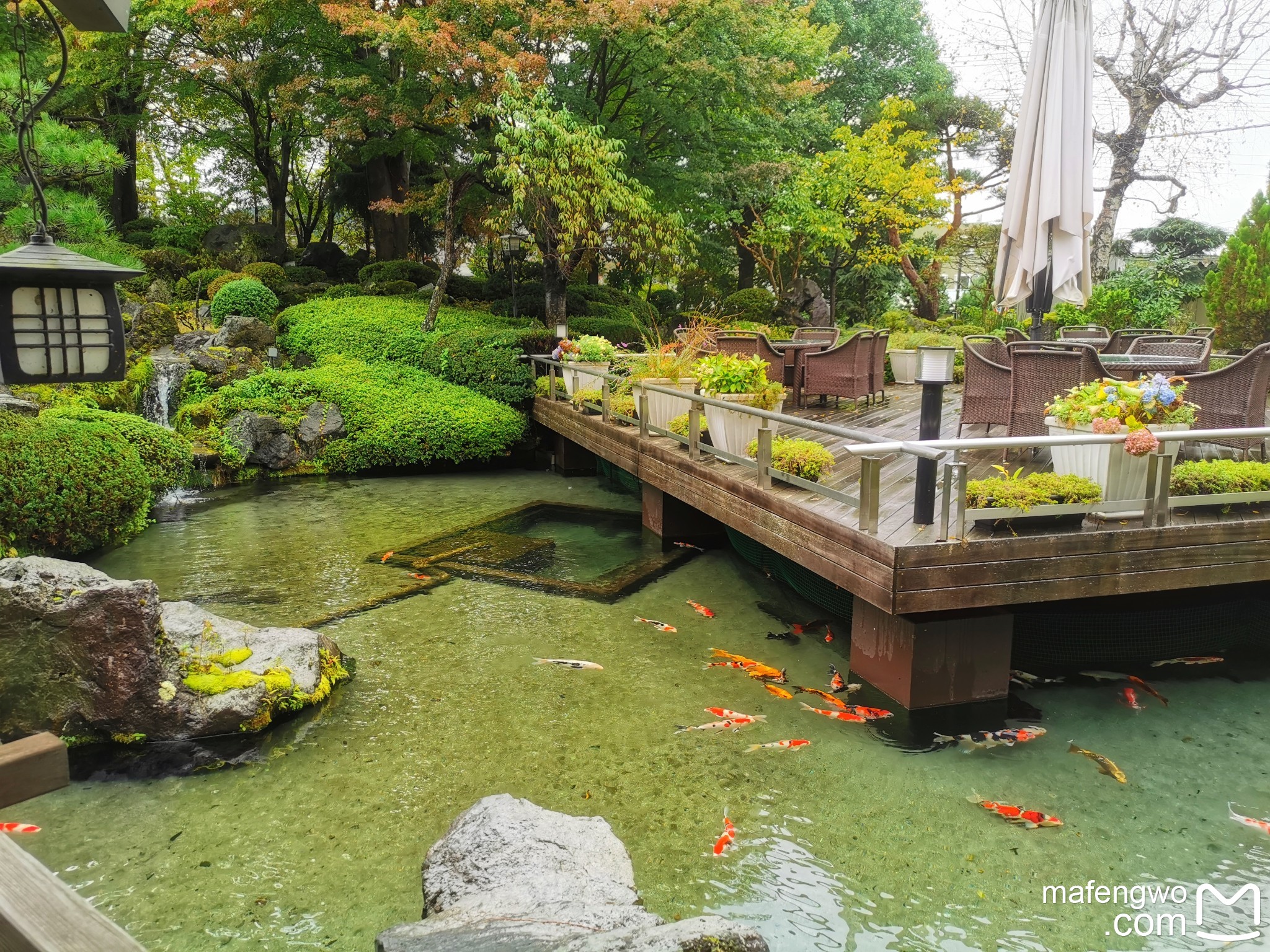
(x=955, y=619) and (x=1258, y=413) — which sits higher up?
(x=1258, y=413)

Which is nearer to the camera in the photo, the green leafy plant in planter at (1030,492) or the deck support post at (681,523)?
the green leafy plant in planter at (1030,492)

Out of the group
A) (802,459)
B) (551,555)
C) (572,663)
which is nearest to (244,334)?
(551,555)

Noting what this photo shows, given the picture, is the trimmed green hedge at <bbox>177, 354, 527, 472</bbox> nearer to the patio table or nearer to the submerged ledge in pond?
the submerged ledge in pond

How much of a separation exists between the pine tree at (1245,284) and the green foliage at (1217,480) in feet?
39.4

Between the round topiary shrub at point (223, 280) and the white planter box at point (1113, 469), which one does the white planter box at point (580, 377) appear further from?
the round topiary shrub at point (223, 280)

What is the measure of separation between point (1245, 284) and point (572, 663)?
14851mm

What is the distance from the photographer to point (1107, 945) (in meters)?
2.82

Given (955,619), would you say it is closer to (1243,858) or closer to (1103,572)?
(1103,572)

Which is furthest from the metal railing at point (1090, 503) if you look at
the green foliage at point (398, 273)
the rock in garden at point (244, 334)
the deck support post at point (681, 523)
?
the green foliage at point (398, 273)

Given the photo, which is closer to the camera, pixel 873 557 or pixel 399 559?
pixel 873 557

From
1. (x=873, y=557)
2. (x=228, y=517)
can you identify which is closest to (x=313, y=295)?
(x=228, y=517)

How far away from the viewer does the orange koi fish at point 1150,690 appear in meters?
4.59

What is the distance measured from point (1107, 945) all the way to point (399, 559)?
5908 millimetres

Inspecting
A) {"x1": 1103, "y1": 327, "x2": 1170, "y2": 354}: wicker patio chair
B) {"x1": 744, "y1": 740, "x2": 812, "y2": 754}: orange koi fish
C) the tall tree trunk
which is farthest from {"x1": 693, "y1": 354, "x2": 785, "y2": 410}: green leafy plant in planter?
the tall tree trunk
